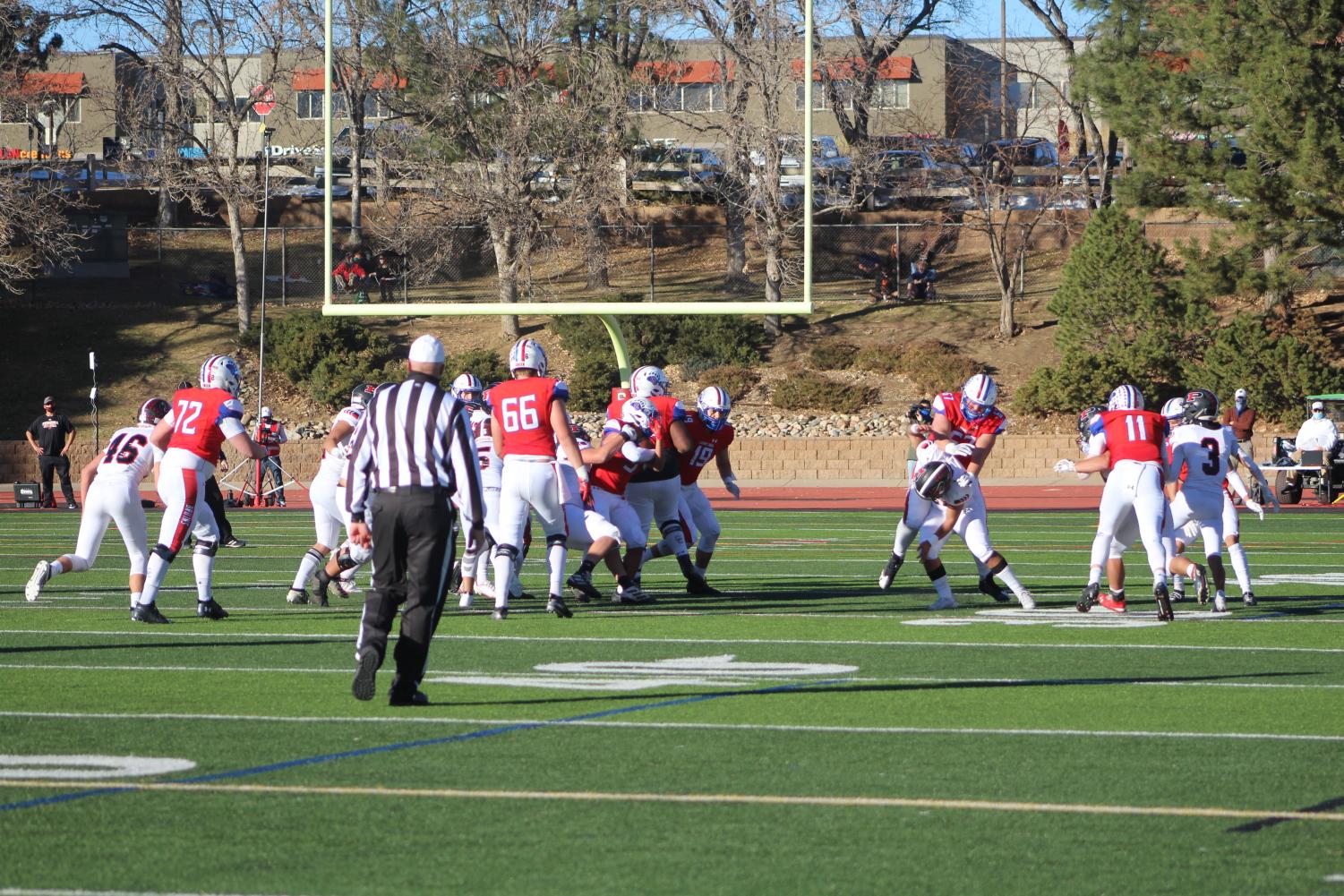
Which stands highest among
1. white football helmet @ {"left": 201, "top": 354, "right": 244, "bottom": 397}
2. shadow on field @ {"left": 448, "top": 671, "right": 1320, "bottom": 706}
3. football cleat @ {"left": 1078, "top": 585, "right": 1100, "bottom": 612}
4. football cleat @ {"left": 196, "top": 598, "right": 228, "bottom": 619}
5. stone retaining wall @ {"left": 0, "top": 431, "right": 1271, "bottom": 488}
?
white football helmet @ {"left": 201, "top": 354, "right": 244, "bottom": 397}

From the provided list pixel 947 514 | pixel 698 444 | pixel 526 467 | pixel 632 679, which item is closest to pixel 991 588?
pixel 947 514

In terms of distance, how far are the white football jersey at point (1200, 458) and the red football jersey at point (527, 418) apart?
4522 mm

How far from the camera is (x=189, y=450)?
39.5ft

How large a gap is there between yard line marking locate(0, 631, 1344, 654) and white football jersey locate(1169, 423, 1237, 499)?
2.64 m

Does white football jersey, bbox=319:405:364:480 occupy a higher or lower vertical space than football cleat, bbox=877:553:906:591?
higher

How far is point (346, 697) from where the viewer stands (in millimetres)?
8789

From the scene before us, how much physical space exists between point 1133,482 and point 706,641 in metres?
3.39

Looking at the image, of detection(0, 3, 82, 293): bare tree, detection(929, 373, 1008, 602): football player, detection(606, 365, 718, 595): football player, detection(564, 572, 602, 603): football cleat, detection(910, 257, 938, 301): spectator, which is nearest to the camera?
detection(929, 373, 1008, 602): football player

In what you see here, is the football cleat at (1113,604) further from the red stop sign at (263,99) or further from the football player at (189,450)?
the red stop sign at (263,99)

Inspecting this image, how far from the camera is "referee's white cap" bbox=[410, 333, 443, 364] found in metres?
8.62

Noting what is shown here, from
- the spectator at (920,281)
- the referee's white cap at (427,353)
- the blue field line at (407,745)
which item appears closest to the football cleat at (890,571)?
the blue field line at (407,745)

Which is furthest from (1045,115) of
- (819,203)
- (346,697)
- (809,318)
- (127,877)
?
(127,877)

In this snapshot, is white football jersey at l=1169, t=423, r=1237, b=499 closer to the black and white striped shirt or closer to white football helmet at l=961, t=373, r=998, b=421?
white football helmet at l=961, t=373, r=998, b=421

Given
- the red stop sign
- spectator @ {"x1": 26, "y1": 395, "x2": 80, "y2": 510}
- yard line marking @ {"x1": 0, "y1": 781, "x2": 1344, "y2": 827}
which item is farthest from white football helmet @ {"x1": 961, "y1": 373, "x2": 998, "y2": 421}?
the red stop sign
